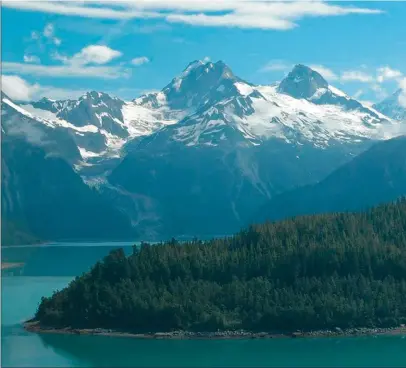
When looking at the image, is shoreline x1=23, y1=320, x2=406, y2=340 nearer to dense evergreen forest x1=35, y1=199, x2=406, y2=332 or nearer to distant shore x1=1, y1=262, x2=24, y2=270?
dense evergreen forest x1=35, y1=199, x2=406, y2=332

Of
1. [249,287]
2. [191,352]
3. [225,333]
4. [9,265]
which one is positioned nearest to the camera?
[191,352]

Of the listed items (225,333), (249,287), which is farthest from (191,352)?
(249,287)

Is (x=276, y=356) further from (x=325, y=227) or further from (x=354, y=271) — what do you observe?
(x=325, y=227)

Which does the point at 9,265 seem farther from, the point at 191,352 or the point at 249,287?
the point at 191,352

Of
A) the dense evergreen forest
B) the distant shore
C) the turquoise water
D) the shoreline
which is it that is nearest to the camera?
the turquoise water

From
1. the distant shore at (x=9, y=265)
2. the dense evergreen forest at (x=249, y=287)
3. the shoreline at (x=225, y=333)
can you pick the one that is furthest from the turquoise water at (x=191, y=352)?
the distant shore at (x=9, y=265)

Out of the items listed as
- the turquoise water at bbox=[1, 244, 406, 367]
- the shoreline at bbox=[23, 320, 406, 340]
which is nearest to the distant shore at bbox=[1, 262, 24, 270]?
the turquoise water at bbox=[1, 244, 406, 367]

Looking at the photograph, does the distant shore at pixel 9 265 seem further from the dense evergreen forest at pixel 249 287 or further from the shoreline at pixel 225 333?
the shoreline at pixel 225 333

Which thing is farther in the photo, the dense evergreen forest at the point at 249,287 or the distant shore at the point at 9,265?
the distant shore at the point at 9,265

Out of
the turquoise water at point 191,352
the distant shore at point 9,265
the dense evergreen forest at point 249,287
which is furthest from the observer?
the distant shore at point 9,265

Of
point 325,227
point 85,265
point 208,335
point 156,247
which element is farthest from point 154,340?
point 85,265
